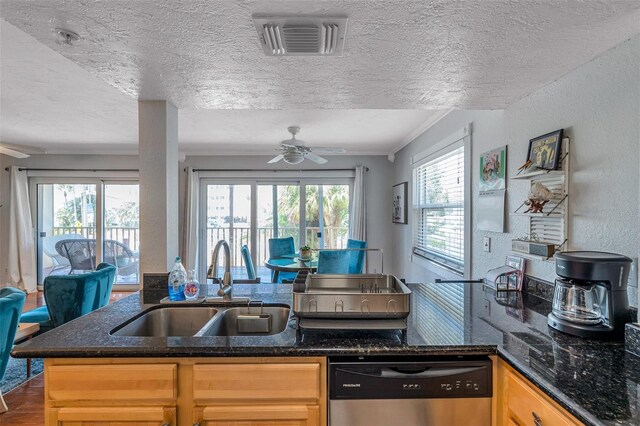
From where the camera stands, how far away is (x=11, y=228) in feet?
15.9

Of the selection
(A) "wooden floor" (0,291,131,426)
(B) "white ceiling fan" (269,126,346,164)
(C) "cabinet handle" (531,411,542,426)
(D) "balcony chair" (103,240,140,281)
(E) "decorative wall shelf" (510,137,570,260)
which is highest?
(B) "white ceiling fan" (269,126,346,164)

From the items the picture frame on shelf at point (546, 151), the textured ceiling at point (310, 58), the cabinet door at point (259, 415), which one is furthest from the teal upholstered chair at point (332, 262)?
the cabinet door at point (259, 415)

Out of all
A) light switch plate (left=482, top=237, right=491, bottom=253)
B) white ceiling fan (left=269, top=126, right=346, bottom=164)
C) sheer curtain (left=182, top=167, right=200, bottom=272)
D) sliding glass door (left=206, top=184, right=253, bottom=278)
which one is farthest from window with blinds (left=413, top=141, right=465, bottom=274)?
sheer curtain (left=182, top=167, right=200, bottom=272)

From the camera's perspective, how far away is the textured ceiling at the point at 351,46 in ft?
3.51

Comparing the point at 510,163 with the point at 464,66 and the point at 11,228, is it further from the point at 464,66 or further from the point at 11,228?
the point at 11,228

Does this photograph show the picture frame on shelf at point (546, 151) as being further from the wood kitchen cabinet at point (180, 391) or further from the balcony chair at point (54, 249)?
the balcony chair at point (54, 249)

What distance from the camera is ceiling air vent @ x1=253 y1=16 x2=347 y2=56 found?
44.4 inches

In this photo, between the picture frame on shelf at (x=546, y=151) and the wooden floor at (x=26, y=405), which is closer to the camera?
the picture frame on shelf at (x=546, y=151)

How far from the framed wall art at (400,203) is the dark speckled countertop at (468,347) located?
2.83m

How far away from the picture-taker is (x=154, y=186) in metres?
1.93

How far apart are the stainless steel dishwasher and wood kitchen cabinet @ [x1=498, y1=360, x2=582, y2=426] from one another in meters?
0.04

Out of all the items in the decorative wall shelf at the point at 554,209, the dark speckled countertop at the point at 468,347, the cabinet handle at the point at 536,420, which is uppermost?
the decorative wall shelf at the point at 554,209

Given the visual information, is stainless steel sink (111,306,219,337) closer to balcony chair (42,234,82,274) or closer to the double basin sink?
the double basin sink

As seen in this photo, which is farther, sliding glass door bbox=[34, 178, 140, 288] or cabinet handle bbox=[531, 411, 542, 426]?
sliding glass door bbox=[34, 178, 140, 288]
